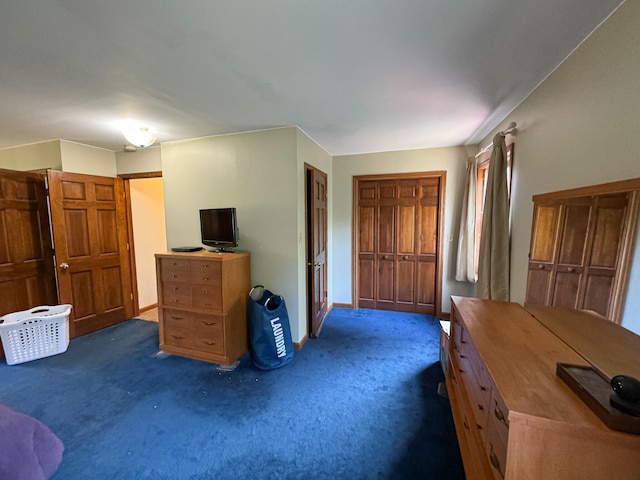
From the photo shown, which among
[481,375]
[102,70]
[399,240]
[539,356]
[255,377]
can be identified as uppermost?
[102,70]

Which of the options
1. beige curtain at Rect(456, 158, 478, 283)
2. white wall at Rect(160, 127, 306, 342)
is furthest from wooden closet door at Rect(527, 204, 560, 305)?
white wall at Rect(160, 127, 306, 342)

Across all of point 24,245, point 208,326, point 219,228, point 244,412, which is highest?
point 219,228

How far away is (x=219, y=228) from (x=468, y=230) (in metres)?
2.89

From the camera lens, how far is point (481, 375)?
114cm

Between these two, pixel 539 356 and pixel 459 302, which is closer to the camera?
pixel 539 356

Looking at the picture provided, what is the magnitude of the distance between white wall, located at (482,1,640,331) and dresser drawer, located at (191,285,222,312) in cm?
252

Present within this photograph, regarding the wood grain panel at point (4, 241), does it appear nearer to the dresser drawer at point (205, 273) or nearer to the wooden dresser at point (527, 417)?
the dresser drawer at point (205, 273)

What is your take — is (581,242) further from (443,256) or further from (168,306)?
(168,306)

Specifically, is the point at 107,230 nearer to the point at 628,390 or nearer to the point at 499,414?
the point at 499,414

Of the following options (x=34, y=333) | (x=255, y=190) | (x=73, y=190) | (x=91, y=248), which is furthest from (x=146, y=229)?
(x=255, y=190)

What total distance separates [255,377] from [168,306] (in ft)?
3.76

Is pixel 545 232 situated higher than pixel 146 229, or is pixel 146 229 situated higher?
pixel 545 232

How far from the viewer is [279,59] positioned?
4.70 feet

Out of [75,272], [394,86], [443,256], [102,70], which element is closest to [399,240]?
[443,256]
